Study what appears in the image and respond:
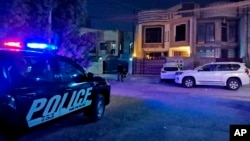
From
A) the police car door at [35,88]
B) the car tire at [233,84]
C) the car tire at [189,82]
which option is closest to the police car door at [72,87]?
the police car door at [35,88]

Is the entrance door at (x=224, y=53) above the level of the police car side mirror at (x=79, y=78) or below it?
above

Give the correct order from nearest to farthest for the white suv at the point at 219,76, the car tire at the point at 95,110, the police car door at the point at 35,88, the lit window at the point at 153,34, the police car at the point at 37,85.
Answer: the police car at the point at 37,85 < the police car door at the point at 35,88 < the car tire at the point at 95,110 < the white suv at the point at 219,76 < the lit window at the point at 153,34

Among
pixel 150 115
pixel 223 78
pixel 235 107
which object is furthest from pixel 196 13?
pixel 150 115

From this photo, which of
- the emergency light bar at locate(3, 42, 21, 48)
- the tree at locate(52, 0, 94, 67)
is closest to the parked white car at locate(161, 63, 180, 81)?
the tree at locate(52, 0, 94, 67)

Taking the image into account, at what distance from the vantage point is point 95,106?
8.09m

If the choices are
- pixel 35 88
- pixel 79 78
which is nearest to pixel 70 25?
pixel 79 78

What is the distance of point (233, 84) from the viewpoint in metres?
18.9

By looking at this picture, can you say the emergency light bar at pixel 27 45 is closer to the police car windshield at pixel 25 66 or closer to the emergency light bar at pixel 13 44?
the emergency light bar at pixel 13 44

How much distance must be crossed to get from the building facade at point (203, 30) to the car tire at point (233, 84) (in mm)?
12128

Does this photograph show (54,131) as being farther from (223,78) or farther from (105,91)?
(223,78)

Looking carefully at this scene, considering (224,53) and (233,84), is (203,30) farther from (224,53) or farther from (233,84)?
(233,84)

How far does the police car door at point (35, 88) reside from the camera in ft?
17.2

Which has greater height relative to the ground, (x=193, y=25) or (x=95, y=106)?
(x=193, y=25)

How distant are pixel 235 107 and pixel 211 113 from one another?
1948 mm
